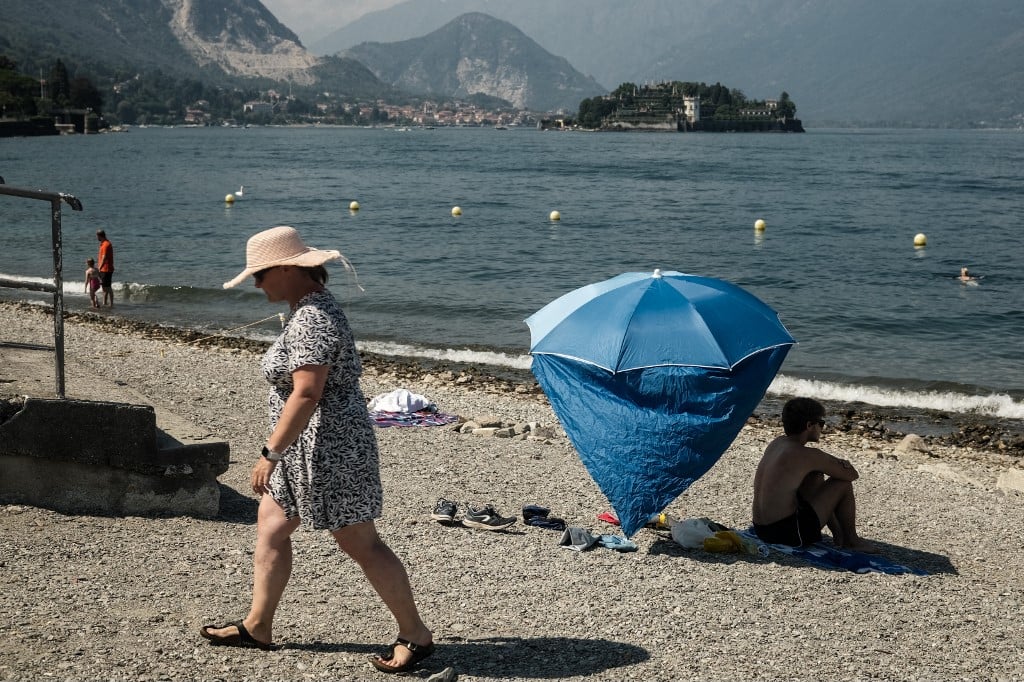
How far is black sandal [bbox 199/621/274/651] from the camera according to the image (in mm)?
4793

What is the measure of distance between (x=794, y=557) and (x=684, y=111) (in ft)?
601

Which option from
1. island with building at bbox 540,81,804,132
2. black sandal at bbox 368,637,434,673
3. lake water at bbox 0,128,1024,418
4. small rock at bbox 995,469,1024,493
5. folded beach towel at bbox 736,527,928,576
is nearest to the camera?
black sandal at bbox 368,637,434,673

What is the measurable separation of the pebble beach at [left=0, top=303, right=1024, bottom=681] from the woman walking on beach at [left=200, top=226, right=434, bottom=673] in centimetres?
60

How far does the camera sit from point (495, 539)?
6938 millimetres

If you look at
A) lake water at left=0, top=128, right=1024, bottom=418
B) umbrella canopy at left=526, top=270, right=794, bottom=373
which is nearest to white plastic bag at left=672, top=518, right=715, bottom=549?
umbrella canopy at left=526, top=270, right=794, bottom=373

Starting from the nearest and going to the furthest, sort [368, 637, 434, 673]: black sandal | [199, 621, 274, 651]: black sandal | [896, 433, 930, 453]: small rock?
[368, 637, 434, 673]: black sandal
[199, 621, 274, 651]: black sandal
[896, 433, 930, 453]: small rock

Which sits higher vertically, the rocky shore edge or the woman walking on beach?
the woman walking on beach

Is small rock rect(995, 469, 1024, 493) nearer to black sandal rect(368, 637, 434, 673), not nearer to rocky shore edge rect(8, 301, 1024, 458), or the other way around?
rocky shore edge rect(8, 301, 1024, 458)

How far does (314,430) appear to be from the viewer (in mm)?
4312

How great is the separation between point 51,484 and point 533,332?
3.22 metres

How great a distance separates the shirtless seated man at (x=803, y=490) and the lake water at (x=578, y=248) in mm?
7533

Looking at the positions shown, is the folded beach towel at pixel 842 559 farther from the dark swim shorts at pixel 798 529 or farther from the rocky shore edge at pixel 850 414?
the rocky shore edge at pixel 850 414

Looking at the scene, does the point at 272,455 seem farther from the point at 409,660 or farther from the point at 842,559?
the point at 842,559

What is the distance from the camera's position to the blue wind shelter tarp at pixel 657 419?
23.1ft
